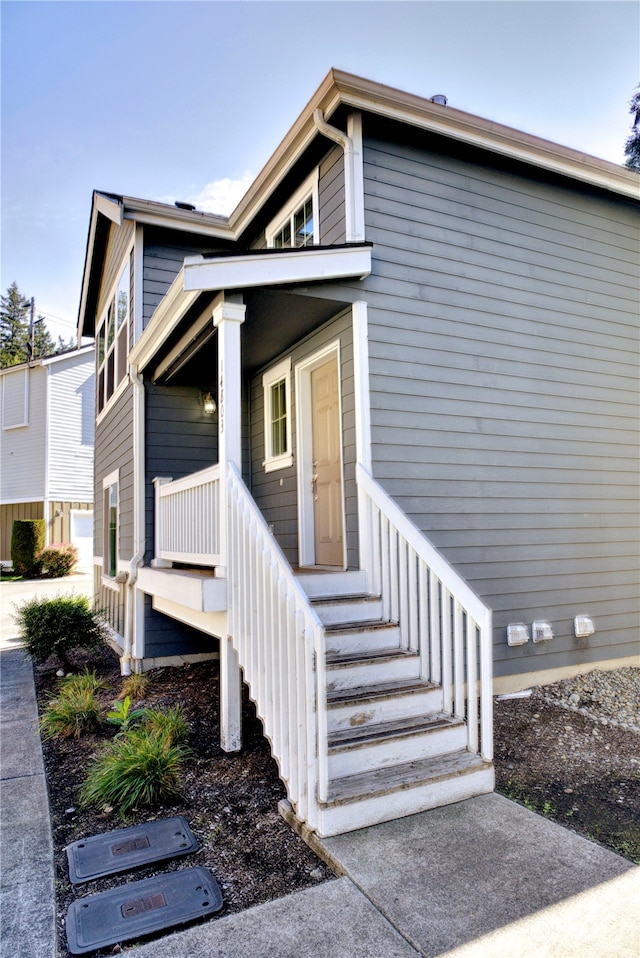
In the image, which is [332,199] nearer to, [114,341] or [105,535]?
[114,341]

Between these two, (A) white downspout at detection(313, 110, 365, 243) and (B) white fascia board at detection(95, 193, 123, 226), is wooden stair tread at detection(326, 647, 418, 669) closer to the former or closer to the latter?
(A) white downspout at detection(313, 110, 365, 243)

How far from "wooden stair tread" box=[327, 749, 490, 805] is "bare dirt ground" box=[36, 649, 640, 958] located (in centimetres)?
28

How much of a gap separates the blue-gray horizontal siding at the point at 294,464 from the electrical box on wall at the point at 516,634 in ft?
5.50

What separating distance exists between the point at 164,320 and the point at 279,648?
3.27m

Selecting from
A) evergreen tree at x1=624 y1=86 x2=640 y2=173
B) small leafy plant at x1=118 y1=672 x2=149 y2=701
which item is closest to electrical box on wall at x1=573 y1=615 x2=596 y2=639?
small leafy plant at x1=118 y1=672 x2=149 y2=701

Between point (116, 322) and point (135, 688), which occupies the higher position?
point (116, 322)

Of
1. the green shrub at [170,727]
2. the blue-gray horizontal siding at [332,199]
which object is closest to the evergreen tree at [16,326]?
the blue-gray horizontal siding at [332,199]

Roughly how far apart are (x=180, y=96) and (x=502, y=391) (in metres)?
7.53

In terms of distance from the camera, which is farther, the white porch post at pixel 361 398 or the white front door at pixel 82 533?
the white front door at pixel 82 533

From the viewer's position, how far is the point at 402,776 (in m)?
2.89

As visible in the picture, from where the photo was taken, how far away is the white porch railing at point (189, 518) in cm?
424

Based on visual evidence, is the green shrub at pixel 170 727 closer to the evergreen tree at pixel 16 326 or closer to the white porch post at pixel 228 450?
the white porch post at pixel 228 450

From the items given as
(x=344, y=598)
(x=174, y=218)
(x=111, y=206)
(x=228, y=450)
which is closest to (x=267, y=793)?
(x=344, y=598)

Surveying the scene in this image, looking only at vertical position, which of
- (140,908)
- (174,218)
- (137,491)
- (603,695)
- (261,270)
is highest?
(174,218)
